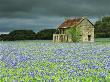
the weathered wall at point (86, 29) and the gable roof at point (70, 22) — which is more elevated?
the gable roof at point (70, 22)

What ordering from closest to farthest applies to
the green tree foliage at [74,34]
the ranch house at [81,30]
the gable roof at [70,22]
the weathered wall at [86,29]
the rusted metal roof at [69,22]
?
the green tree foliage at [74,34], the ranch house at [81,30], the weathered wall at [86,29], the gable roof at [70,22], the rusted metal roof at [69,22]

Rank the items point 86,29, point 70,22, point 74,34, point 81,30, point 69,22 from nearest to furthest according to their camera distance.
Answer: point 74,34
point 81,30
point 86,29
point 70,22
point 69,22

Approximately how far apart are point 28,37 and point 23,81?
67156 millimetres

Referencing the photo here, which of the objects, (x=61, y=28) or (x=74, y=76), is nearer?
(x=74, y=76)

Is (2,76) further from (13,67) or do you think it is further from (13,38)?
(13,38)

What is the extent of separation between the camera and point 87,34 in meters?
73.8

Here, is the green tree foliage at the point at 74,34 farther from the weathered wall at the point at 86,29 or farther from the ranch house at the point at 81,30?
the weathered wall at the point at 86,29

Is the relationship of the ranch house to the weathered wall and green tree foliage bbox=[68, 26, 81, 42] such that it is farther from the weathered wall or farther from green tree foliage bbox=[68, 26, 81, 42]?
green tree foliage bbox=[68, 26, 81, 42]

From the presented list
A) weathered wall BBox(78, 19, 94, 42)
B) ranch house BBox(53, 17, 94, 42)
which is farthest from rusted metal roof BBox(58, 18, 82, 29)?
weathered wall BBox(78, 19, 94, 42)

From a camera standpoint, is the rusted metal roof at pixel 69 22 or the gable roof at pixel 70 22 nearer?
the gable roof at pixel 70 22

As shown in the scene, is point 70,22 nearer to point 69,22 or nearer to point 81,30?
point 69,22

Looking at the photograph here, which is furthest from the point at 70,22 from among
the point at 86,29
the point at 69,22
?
the point at 86,29

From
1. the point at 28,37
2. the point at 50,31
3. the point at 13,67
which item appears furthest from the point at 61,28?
the point at 13,67

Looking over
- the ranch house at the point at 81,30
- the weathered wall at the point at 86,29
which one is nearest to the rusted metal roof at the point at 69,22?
the ranch house at the point at 81,30
